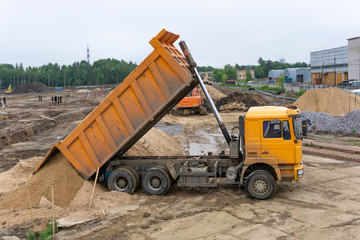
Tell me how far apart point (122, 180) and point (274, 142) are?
14.9 ft

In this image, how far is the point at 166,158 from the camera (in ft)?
36.5

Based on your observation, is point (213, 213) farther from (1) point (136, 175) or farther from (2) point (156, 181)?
(1) point (136, 175)

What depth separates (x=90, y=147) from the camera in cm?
1051

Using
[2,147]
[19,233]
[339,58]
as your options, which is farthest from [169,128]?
[339,58]

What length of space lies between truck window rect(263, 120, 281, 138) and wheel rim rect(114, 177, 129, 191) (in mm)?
4299

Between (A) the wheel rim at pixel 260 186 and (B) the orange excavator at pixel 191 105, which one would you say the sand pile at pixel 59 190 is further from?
(B) the orange excavator at pixel 191 105

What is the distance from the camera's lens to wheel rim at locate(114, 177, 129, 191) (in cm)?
1072

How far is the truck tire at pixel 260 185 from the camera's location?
9664 millimetres

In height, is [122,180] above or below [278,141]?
below

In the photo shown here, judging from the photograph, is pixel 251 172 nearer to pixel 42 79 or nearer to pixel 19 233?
pixel 19 233

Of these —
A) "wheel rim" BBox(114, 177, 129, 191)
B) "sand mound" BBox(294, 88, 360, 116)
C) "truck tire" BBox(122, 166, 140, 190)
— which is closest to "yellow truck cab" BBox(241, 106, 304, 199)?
"truck tire" BBox(122, 166, 140, 190)

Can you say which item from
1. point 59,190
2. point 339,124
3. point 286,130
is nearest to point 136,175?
point 59,190

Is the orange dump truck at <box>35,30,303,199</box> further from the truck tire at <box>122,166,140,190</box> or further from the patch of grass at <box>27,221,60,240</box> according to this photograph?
the patch of grass at <box>27,221,60,240</box>

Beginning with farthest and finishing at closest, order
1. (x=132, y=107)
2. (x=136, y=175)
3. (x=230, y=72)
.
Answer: (x=230, y=72), (x=136, y=175), (x=132, y=107)
